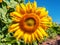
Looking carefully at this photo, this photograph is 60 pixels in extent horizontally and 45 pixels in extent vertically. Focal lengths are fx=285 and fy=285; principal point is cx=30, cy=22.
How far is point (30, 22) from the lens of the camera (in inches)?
110

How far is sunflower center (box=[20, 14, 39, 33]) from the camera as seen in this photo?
276cm

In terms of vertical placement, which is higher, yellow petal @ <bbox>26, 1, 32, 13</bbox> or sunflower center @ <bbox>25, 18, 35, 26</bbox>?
yellow petal @ <bbox>26, 1, 32, 13</bbox>

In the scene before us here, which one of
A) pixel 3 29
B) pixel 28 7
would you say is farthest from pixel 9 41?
pixel 28 7

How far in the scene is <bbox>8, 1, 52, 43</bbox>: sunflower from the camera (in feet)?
8.94

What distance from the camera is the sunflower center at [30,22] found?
2.76 meters

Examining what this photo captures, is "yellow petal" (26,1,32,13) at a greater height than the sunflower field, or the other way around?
"yellow petal" (26,1,32,13)

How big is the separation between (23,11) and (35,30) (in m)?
0.22

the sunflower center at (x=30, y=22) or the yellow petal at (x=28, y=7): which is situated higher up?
the yellow petal at (x=28, y=7)

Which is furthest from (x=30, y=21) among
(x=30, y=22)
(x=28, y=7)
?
(x=28, y=7)

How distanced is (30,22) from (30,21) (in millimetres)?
17

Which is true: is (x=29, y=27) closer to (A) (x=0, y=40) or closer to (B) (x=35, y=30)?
(B) (x=35, y=30)

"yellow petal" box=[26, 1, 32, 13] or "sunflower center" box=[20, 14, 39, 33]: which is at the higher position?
"yellow petal" box=[26, 1, 32, 13]

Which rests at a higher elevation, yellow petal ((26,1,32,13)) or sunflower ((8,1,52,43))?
yellow petal ((26,1,32,13))

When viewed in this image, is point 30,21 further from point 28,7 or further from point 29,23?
point 28,7
